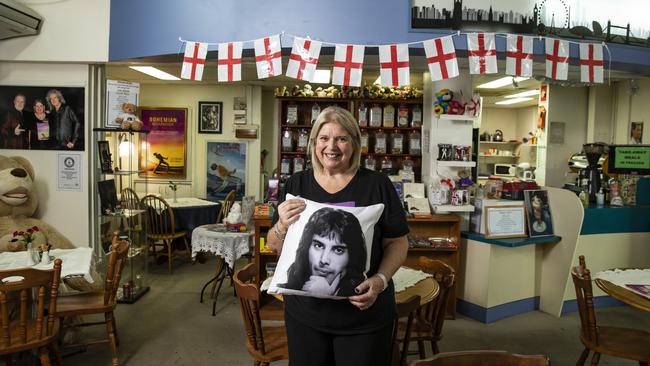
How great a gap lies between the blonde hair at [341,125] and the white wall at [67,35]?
Result: 10.6 feet

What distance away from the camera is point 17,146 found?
4.34 meters

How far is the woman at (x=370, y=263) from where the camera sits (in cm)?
158

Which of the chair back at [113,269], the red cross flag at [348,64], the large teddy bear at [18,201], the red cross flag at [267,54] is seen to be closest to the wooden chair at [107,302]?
Answer: the chair back at [113,269]

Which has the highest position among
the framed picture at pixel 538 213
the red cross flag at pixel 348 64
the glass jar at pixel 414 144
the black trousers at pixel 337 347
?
the red cross flag at pixel 348 64

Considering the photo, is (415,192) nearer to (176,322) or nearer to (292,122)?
(292,122)

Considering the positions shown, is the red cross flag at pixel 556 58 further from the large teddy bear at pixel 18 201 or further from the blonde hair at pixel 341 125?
the large teddy bear at pixel 18 201

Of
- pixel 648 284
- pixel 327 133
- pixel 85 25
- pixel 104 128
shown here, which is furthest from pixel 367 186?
pixel 85 25

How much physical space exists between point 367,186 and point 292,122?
164 inches

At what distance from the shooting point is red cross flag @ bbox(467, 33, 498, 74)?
3.66m

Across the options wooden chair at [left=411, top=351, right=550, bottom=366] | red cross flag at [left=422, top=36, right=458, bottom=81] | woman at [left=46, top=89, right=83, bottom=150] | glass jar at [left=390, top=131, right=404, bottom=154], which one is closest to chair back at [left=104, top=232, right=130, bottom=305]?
woman at [left=46, top=89, right=83, bottom=150]

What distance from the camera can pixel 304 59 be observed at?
362 centimetres

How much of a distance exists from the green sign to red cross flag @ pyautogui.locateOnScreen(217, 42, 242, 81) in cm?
373

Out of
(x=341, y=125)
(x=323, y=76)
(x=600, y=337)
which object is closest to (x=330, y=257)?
(x=341, y=125)

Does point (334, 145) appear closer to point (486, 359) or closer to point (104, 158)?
point (486, 359)
